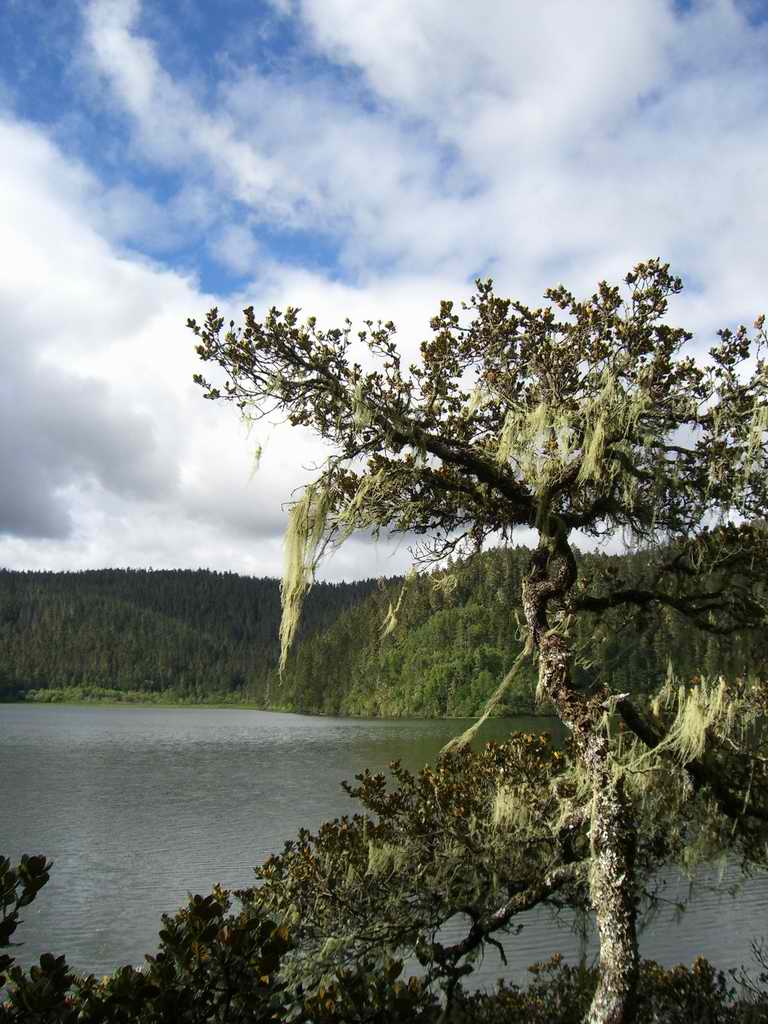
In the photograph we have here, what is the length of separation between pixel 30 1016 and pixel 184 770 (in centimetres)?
4620

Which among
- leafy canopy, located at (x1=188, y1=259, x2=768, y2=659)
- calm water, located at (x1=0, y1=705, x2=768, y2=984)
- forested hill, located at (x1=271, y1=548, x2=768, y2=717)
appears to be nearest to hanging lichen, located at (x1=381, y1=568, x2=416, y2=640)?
leafy canopy, located at (x1=188, y1=259, x2=768, y2=659)

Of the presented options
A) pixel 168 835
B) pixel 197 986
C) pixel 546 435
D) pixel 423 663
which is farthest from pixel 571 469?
pixel 423 663

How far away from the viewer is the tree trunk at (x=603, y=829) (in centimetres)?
445

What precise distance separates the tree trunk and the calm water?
870 cm

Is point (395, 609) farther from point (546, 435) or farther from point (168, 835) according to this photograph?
point (168, 835)

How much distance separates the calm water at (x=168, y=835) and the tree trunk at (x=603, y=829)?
8.70m

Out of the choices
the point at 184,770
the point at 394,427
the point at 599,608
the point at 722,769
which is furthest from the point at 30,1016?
the point at 184,770

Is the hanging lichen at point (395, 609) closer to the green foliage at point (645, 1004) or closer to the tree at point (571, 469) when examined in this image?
the tree at point (571, 469)

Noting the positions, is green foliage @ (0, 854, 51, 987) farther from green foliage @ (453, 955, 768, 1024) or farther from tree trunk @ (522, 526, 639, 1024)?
green foliage @ (453, 955, 768, 1024)

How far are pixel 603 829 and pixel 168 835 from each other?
2453cm

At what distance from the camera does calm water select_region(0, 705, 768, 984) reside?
14336 millimetres

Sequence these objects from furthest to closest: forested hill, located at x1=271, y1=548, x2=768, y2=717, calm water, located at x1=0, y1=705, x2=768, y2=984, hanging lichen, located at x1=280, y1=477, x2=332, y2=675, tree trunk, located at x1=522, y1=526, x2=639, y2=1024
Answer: forested hill, located at x1=271, y1=548, x2=768, y2=717
calm water, located at x1=0, y1=705, x2=768, y2=984
hanging lichen, located at x1=280, y1=477, x2=332, y2=675
tree trunk, located at x1=522, y1=526, x2=639, y2=1024

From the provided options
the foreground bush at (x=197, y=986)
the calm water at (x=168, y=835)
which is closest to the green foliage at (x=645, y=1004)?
the foreground bush at (x=197, y=986)

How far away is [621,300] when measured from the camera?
5.64 metres
